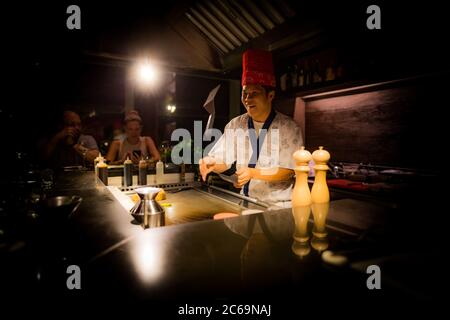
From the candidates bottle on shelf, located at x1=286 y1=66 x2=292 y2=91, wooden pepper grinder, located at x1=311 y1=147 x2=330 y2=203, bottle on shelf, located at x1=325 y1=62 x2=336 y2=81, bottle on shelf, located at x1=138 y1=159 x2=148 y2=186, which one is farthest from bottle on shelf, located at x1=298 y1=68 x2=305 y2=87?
wooden pepper grinder, located at x1=311 y1=147 x2=330 y2=203

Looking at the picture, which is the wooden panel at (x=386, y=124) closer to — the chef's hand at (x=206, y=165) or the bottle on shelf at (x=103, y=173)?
the chef's hand at (x=206, y=165)

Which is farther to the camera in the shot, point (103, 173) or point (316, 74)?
point (316, 74)

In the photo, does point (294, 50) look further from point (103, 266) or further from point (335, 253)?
point (103, 266)

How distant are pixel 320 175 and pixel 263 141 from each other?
1.11 meters

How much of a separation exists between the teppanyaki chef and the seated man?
7.11 ft

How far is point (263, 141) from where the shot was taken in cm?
229

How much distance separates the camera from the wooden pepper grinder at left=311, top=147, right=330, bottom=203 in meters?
1.19

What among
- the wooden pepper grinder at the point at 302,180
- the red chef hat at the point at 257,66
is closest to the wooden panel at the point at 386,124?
the red chef hat at the point at 257,66

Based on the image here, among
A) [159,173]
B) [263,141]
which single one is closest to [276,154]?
[263,141]

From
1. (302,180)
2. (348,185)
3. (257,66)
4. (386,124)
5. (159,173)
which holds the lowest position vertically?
(348,185)

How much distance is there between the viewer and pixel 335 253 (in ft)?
2.65

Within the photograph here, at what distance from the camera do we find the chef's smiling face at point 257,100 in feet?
7.18

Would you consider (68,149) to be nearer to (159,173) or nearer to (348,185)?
(159,173)

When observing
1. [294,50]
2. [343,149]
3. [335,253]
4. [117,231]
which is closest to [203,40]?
[294,50]
